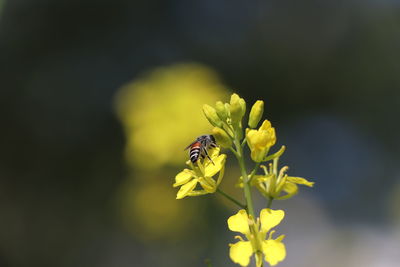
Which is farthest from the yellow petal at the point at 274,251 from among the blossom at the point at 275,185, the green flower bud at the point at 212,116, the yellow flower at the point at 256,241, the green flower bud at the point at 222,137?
the green flower bud at the point at 212,116

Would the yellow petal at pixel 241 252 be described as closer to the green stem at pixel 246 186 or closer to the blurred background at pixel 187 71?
the green stem at pixel 246 186

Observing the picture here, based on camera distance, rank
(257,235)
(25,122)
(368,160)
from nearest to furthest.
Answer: (257,235) → (25,122) → (368,160)

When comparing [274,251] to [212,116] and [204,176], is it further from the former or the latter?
[212,116]

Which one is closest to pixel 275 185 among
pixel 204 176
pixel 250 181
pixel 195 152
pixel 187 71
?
pixel 250 181

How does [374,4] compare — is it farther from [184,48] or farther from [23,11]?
[23,11]

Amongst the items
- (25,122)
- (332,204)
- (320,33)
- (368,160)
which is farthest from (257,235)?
(320,33)

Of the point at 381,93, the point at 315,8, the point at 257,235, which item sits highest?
the point at 315,8

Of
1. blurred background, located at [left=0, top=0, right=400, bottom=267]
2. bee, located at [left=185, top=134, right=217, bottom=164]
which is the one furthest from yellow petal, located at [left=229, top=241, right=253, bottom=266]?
blurred background, located at [left=0, top=0, right=400, bottom=267]
